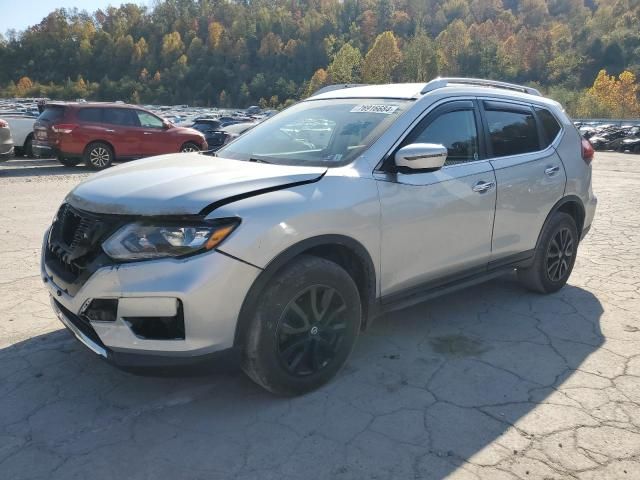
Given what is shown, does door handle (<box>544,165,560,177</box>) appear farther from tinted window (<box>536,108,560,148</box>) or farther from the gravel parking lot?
the gravel parking lot

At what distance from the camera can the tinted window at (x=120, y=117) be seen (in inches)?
537

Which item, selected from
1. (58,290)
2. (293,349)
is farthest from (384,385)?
(58,290)

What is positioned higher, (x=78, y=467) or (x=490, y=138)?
(x=490, y=138)

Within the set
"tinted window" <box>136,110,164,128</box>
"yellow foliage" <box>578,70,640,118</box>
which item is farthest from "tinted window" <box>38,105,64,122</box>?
"yellow foliage" <box>578,70,640,118</box>

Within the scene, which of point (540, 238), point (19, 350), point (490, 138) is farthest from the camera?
point (540, 238)

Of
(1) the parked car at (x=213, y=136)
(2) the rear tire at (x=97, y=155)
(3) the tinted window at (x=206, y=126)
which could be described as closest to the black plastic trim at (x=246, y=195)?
(2) the rear tire at (x=97, y=155)

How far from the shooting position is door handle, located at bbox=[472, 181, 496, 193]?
3.75m

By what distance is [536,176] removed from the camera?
4277 mm

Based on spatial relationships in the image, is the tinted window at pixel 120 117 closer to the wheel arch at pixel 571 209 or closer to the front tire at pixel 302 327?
the wheel arch at pixel 571 209

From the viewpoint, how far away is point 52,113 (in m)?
13.3

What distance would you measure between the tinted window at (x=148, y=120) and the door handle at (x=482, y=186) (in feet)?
39.7

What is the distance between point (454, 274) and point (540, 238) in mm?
1143

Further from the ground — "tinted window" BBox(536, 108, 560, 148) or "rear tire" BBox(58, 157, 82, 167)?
"tinted window" BBox(536, 108, 560, 148)

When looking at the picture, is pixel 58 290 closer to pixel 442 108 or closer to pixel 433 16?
pixel 442 108
